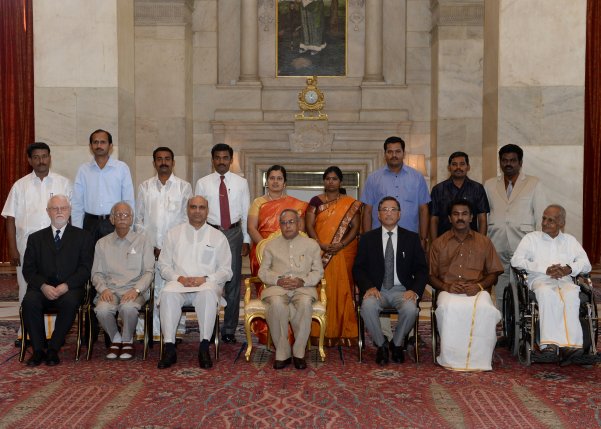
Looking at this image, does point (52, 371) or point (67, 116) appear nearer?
point (52, 371)

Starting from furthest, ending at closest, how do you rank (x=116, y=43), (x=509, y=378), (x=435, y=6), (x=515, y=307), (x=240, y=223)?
1. (x=435, y=6)
2. (x=116, y=43)
3. (x=240, y=223)
4. (x=515, y=307)
5. (x=509, y=378)

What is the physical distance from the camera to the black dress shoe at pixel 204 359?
5609mm

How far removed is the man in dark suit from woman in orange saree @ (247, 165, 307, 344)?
1.38 metres

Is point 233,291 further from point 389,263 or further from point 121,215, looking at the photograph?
point 389,263

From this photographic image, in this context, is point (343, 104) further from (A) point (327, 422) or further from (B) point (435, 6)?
(A) point (327, 422)

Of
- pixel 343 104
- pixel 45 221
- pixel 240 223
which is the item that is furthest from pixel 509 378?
pixel 343 104

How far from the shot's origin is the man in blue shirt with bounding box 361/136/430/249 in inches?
266

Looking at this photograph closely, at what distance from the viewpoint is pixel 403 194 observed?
6781mm

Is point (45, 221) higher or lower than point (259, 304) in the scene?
higher

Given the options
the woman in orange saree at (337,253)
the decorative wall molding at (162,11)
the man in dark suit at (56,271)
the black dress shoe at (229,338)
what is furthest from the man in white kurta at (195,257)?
the decorative wall molding at (162,11)

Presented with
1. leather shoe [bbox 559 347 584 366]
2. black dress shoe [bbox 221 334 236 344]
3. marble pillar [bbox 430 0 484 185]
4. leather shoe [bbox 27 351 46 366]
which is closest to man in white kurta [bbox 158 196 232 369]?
black dress shoe [bbox 221 334 236 344]

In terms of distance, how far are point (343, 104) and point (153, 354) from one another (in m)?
7.74

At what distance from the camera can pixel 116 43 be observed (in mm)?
7777

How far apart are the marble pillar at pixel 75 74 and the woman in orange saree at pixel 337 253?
8.44 feet
